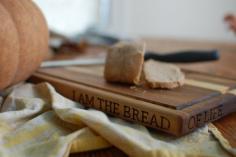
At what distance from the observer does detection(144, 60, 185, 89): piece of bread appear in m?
0.49

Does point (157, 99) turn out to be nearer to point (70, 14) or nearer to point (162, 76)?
point (162, 76)

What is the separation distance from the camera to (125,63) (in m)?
0.51

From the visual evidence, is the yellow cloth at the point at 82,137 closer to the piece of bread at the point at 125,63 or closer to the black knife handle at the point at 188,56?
the piece of bread at the point at 125,63

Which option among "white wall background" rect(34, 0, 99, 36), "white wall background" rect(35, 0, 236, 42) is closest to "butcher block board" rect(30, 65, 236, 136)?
"white wall background" rect(34, 0, 99, 36)

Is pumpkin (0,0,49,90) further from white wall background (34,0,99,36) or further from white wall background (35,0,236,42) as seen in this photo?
white wall background (35,0,236,42)

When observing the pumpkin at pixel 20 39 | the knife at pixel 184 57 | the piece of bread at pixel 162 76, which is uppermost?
the pumpkin at pixel 20 39

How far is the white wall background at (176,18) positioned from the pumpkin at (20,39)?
130 cm

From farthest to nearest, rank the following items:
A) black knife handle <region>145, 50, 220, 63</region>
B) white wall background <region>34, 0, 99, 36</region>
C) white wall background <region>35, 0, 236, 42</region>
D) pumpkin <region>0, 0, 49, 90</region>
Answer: white wall background <region>35, 0, 236, 42</region> → white wall background <region>34, 0, 99, 36</region> → black knife handle <region>145, 50, 220, 63</region> → pumpkin <region>0, 0, 49, 90</region>

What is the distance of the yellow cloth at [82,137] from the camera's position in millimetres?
344

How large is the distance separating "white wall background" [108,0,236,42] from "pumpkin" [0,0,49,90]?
1301 millimetres

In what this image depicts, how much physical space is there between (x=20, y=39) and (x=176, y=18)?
1.61 meters

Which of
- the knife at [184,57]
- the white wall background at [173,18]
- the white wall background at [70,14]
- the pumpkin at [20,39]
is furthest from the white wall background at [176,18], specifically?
the pumpkin at [20,39]

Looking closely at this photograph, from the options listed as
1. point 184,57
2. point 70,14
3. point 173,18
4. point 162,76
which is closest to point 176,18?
point 173,18

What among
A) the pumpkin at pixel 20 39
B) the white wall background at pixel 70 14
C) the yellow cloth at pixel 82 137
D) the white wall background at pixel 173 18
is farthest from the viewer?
the white wall background at pixel 173 18
